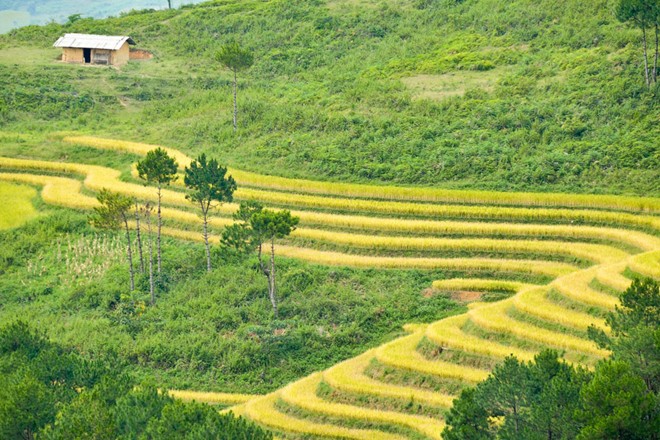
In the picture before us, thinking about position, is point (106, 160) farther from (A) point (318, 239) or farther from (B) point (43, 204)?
(A) point (318, 239)

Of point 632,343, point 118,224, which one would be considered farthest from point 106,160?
point 632,343

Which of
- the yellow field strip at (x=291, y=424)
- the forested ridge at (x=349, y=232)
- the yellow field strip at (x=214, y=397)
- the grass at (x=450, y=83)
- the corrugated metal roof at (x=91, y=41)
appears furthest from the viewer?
the corrugated metal roof at (x=91, y=41)

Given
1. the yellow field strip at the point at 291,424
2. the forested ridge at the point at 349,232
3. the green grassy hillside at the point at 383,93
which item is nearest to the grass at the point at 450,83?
the green grassy hillside at the point at 383,93

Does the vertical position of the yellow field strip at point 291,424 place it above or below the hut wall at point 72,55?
below

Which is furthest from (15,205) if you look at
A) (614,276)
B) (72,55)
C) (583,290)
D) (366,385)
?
(614,276)

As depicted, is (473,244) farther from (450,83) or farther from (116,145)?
(116,145)

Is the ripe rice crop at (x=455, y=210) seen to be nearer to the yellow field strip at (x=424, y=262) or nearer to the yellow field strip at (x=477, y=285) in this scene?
the yellow field strip at (x=424, y=262)

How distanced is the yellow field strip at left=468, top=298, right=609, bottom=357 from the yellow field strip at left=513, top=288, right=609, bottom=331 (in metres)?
0.64

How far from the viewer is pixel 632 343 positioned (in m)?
39.8

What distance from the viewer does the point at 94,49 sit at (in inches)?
3907

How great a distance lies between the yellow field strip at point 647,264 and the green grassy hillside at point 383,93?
1209cm

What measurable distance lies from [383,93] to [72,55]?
28166 mm

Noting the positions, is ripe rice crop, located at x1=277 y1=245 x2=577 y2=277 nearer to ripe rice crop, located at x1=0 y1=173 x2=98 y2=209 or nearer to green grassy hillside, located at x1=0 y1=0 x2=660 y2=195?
green grassy hillside, located at x1=0 y1=0 x2=660 y2=195

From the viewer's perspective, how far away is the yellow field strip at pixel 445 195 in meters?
64.3
